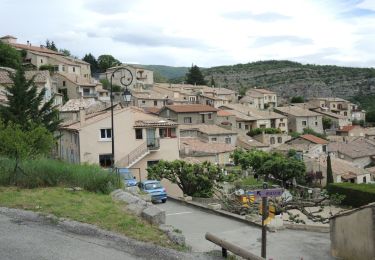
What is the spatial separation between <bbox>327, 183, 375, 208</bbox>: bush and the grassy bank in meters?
25.3

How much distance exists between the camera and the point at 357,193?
117ft

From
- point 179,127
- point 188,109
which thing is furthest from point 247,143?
point 188,109

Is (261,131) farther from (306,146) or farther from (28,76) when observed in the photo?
(28,76)

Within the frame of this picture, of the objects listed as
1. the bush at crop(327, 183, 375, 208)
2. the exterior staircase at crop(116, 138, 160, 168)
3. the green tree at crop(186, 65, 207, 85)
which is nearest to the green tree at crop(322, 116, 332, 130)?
the green tree at crop(186, 65, 207, 85)

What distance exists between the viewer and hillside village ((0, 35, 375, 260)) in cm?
3812

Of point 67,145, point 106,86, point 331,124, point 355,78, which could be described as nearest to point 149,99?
point 106,86

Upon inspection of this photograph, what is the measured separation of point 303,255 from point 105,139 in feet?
79.7

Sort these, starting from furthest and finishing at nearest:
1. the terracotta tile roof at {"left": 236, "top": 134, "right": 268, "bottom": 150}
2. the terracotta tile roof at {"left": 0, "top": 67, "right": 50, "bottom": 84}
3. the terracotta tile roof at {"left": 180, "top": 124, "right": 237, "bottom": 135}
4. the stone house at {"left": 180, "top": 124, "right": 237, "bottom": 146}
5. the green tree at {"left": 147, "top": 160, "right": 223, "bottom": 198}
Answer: the terracotta tile roof at {"left": 236, "top": 134, "right": 268, "bottom": 150}
the terracotta tile roof at {"left": 180, "top": 124, "right": 237, "bottom": 135}
the stone house at {"left": 180, "top": 124, "right": 237, "bottom": 146}
the terracotta tile roof at {"left": 0, "top": 67, "right": 50, "bottom": 84}
the green tree at {"left": 147, "top": 160, "right": 223, "bottom": 198}

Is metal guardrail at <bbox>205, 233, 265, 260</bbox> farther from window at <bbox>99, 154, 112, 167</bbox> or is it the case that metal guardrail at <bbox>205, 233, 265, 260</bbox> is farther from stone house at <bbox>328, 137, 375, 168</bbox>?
stone house at <bbox>328, 137, 375, 168</bbox>

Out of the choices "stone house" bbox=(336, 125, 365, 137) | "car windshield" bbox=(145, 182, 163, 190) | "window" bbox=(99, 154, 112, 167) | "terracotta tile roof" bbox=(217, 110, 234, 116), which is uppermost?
"terracotta tile roof" bbox=(217, 110, 234, 116)

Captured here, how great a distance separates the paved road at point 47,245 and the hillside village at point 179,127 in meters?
12.1

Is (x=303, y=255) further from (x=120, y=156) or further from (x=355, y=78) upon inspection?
(x=355, y=78)

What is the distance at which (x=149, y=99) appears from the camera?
8969 cm

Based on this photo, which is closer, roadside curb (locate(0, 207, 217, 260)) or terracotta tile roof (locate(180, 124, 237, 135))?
roadside curb (locate(0, 207, 217, 260))
